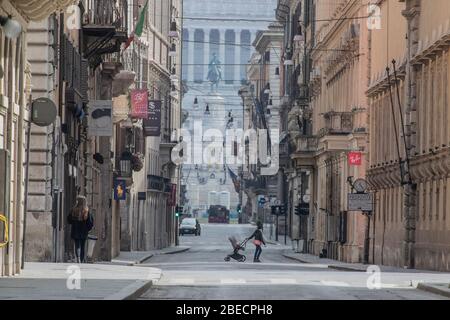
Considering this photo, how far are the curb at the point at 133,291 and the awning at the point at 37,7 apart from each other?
5.47m

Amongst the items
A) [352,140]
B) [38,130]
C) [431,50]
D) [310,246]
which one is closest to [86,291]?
[38,130]

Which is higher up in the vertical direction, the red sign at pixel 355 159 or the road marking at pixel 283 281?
the red sign at pixel 355 159

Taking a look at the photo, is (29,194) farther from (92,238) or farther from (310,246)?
(310,246)

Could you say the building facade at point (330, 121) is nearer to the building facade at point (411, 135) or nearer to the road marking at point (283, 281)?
the building facade at point (411, 135)

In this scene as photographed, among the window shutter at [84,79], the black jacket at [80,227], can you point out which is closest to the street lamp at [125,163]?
the window shutter at [84,79]

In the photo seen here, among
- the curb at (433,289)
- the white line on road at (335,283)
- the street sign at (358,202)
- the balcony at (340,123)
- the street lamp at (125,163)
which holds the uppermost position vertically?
the balcony at (340,123)

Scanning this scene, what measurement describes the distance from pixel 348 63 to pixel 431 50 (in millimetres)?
21687

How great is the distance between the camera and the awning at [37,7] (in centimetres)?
3154

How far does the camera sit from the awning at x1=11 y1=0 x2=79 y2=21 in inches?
1242

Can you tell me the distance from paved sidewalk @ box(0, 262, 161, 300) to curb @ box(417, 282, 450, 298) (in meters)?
5.00

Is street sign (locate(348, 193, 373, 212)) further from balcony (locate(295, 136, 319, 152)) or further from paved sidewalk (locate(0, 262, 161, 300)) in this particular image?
balcony (locate(295, 136, 319, 152))

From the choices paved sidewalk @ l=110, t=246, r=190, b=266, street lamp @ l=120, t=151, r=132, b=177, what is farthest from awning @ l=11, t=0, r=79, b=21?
street lamp @ l=120, t=151, r=132, b=177

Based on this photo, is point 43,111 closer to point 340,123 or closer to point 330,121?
point 340,123
